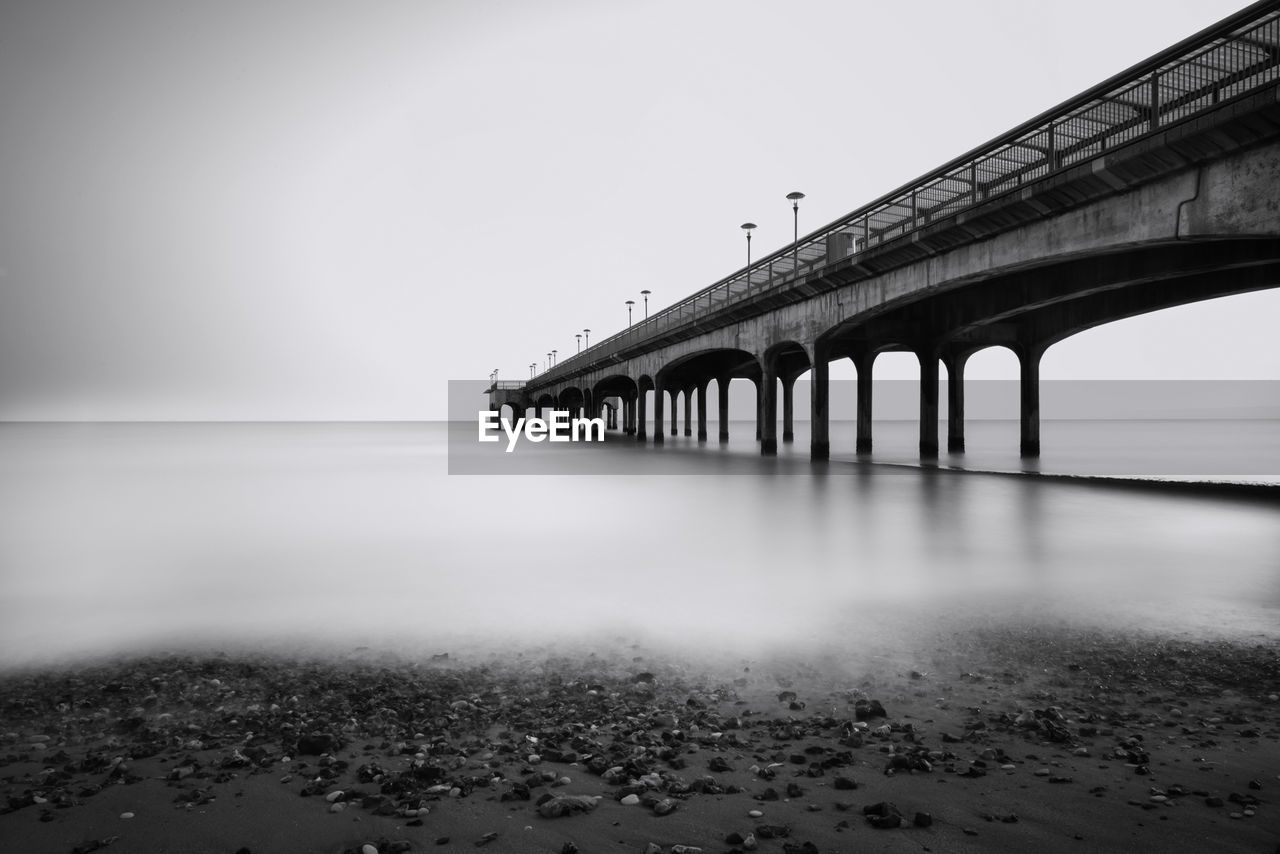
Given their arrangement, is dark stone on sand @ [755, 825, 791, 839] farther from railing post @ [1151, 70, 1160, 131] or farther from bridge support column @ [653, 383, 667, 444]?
bridge support column @ [653, 383, 667, 444]

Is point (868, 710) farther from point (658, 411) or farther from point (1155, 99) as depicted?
point (658, 411)

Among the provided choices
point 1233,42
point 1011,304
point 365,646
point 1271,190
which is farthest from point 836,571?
point 1011,304

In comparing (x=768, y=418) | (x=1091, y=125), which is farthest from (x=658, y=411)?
(x=1091, y=125)

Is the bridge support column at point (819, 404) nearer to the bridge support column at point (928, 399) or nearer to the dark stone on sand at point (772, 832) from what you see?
the bridge support column at point (928, 399)

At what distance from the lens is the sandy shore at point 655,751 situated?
3.47 m

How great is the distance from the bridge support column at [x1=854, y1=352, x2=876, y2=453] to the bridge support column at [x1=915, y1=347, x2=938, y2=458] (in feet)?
7.40

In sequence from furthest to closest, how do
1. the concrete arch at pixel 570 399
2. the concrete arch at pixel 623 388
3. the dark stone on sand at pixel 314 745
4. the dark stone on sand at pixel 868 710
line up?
the concrete arch at pixel 570 399, the concrete arch at pixel 623 388, the dark stone on sand at pixel 868 710, the dark stone on sand at pixel 314 745

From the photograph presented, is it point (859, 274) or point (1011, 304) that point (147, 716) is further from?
point (1011, 304)

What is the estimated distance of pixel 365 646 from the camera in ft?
22.1

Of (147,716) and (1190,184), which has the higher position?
(1190,184)

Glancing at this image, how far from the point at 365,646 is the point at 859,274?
2318 cm

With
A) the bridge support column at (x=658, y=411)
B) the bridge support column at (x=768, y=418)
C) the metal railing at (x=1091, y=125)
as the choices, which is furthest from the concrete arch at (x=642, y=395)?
the metal railing at (x=1091, y=125)

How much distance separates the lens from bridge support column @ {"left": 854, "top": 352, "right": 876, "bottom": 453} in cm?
3600

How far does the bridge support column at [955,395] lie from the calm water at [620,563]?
17.5 meters
